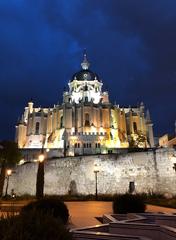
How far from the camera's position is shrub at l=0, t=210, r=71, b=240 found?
3325 millimetres

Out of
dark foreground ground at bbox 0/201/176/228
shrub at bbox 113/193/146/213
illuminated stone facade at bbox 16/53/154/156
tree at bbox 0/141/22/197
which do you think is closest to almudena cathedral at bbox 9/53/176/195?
illuminated stone facade at bbox 16/53/154/156

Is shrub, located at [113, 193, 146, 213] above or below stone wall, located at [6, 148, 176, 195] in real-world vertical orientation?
below

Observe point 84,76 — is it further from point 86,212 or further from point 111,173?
point 86,212

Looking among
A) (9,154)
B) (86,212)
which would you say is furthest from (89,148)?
(86,212)

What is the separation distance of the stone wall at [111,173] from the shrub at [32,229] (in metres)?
24.1

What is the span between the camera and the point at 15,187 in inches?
1588

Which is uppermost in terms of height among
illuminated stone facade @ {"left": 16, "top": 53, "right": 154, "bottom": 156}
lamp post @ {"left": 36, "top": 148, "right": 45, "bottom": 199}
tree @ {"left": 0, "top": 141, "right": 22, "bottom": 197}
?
illuminated stone facade @ {"left": 16, "top": 53, "right": 154, "bottom": 156}

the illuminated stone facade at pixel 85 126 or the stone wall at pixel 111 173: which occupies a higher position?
the illuminated stone facade at pixel 85 126

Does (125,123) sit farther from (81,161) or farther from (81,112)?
(81,161)

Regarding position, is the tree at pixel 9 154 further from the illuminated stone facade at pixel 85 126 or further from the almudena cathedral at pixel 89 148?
the illuminated stone facade at pixel 85 126

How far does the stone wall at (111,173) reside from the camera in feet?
92.6

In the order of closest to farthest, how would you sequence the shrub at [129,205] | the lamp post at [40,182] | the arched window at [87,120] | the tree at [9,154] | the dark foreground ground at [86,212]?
1. the dark foreground ground at [86,212]
2. the shrub at [129,205]
3. the lamp post at [40,182]
4. the tree at [9,154]
5. the arched window at [87,120]

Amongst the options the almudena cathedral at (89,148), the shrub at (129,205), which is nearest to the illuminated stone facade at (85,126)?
the almudena cathedral at (89,148)

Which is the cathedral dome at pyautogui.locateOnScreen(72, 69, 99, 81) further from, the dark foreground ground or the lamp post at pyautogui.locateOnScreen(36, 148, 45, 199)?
the dark foreground ground
